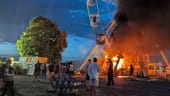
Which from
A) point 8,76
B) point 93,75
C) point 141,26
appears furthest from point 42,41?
point 8,76

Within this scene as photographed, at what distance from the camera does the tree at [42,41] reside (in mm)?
59031

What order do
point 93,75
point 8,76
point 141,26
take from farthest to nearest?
point 141,26 → point 93,75 → point 8,76

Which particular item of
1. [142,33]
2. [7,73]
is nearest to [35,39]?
[142,33]

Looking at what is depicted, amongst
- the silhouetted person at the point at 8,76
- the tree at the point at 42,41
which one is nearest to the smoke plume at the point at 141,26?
the tree at the point at 42,41

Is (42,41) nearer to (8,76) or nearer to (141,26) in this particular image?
(141,26)

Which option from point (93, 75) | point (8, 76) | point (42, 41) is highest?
point (42, 41)

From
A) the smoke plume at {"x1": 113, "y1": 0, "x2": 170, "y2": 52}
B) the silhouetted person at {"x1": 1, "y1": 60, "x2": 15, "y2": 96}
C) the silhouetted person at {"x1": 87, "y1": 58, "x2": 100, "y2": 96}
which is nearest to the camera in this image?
the silhouetted person at {"x1": 1, "y1": 60, "x2": 15, "y2": 96}

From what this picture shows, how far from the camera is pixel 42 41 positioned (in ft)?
196

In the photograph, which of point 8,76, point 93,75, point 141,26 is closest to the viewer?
point 8,76

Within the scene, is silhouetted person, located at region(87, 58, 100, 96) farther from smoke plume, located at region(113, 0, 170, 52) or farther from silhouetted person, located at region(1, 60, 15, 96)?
smoke plume, located at region(113, 0, 170, 52)

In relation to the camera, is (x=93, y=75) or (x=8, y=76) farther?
(x=93, y=75)

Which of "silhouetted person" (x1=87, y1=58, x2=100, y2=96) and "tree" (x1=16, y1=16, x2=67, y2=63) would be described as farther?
"tree" (x1=16, y1=16, x2=67, y2=63)

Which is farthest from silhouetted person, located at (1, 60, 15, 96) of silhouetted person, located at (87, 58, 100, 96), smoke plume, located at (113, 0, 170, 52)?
smoke plume, located at (113, 0, 170, 52)

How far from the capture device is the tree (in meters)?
59.0
